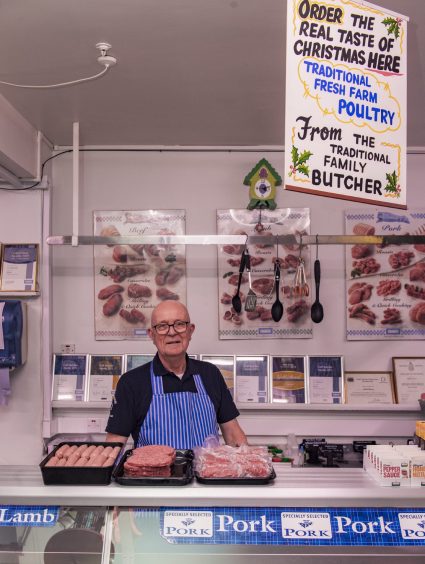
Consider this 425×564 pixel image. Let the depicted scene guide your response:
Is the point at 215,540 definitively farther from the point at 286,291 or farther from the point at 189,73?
the point at 286,291

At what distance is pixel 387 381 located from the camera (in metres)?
5.08

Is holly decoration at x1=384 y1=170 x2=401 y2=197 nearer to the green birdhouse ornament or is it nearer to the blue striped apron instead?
the blue striped apron

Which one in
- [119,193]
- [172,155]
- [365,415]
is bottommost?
[365,415]

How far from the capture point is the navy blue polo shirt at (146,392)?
10.9ft

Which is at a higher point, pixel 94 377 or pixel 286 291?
pixel 286 291

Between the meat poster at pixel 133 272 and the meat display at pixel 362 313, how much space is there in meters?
1.40

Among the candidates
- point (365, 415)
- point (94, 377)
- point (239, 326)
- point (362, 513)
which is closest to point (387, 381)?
point (365, 415)

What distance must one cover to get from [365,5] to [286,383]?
3.27 metres

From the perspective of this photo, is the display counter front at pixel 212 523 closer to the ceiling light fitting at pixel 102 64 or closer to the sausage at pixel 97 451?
the sausage at pixel 97 451

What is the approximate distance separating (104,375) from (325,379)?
177cm

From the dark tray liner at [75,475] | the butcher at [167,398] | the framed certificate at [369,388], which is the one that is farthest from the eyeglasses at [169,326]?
the framed certificate at [369,388]

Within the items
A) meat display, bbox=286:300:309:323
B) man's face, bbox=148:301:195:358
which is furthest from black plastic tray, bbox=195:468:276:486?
meat display, bbox=286:300:309:323

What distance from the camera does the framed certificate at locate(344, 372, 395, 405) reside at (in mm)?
4996

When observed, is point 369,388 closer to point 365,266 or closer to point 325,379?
point 325,379
